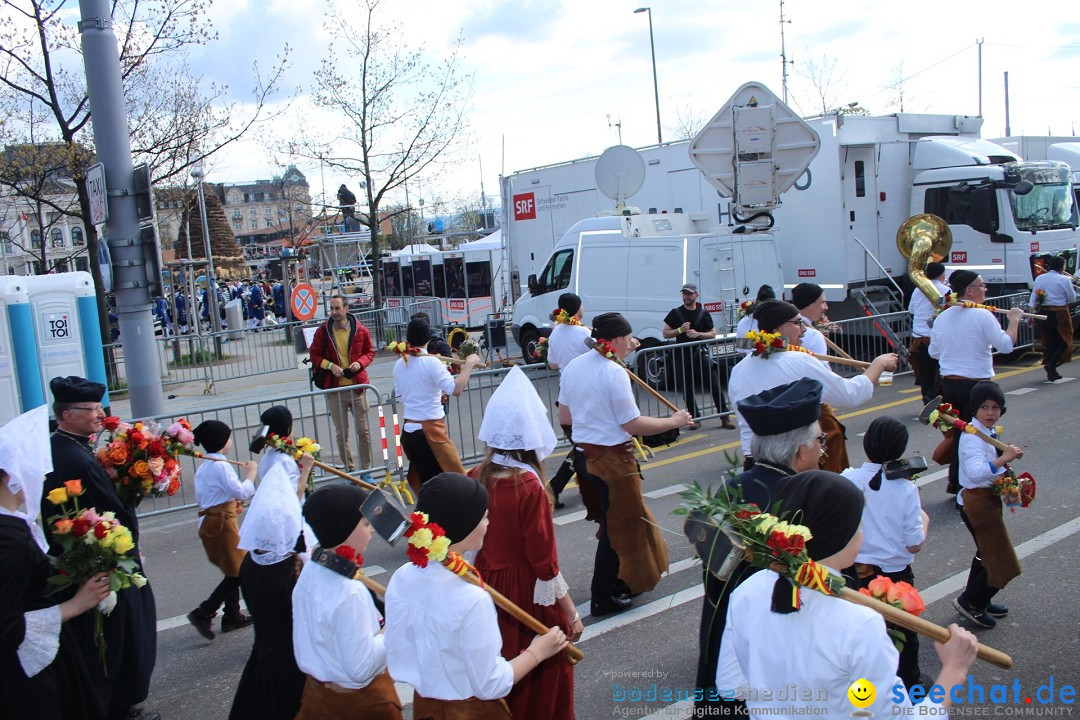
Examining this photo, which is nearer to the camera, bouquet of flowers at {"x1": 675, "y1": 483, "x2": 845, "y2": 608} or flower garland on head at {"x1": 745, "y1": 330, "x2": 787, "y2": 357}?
bouquet of flowers at {"x1": 675, "y1": 483, "x2": 845, "y2": 608}

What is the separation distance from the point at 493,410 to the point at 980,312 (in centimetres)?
495

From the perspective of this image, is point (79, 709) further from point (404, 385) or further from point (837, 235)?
point (837, 235)

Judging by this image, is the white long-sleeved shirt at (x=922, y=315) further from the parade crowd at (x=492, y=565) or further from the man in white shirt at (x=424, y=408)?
the man in white shirt at (x=424, y=408)

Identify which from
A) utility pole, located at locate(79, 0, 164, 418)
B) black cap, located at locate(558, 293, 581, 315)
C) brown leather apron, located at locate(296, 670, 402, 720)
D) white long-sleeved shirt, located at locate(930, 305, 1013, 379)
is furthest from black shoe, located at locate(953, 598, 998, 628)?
utility pole, located at locate(79, 0, 164, 418)

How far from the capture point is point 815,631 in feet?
7.61

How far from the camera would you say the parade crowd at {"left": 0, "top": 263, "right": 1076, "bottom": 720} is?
2568mm

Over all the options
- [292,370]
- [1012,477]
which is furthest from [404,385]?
[292,370]

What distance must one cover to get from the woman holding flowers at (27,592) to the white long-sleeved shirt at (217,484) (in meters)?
1.95

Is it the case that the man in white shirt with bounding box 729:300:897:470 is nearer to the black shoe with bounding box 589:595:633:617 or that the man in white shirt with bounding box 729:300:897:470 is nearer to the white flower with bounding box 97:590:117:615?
the black shoe with bounding box 589:595:633:617

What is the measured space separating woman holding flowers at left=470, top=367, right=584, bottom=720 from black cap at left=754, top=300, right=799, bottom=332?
190 centimetres

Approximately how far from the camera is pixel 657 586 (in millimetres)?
6133

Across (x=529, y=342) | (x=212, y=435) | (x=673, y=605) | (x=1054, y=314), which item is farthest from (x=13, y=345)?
(x=1054, y=314)

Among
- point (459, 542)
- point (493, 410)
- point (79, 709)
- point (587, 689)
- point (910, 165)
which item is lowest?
point (587, 689)

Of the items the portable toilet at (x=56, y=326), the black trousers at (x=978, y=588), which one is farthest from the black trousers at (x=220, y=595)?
the portable toilet at (x=56, y=326)
